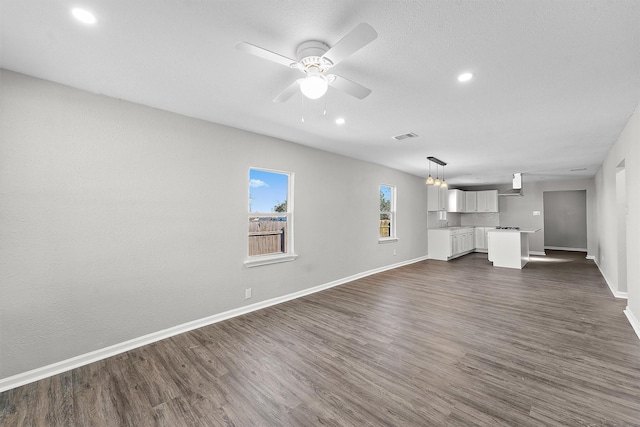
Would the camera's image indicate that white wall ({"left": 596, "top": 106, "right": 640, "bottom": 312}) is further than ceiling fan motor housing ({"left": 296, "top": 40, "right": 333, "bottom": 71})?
Yes

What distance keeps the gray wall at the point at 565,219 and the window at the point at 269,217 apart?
33.5 feet

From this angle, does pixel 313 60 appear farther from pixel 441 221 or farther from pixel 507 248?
pixel 441 221

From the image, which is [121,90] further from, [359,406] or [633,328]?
[633,328]

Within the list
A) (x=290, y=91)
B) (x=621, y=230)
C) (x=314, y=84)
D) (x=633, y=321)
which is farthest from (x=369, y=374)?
(x=621, y=230)

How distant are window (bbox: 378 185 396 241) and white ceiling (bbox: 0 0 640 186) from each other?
3.13 m

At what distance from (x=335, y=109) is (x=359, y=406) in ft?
9.09

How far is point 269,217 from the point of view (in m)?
4.12

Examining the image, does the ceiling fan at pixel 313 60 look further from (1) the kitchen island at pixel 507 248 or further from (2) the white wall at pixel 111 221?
(1) the kitchen island at pixel 507 248

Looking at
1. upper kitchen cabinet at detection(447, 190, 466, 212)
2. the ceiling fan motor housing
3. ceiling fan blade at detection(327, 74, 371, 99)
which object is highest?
the ceiling fan motor housing

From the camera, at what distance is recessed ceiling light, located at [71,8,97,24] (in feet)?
5.13

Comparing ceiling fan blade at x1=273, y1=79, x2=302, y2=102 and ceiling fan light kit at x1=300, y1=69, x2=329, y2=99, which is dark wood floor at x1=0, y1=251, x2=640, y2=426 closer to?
ceiling fan light kit at x1=300, y1=69, x2=329, y2=99

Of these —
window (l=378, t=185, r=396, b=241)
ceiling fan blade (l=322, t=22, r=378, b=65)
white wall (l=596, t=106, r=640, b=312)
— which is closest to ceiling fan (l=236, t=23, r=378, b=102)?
ceiling fan blade (l=322, t=22, r=378, b=65)

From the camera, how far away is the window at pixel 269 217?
390cm

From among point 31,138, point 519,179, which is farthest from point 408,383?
point 519,179
